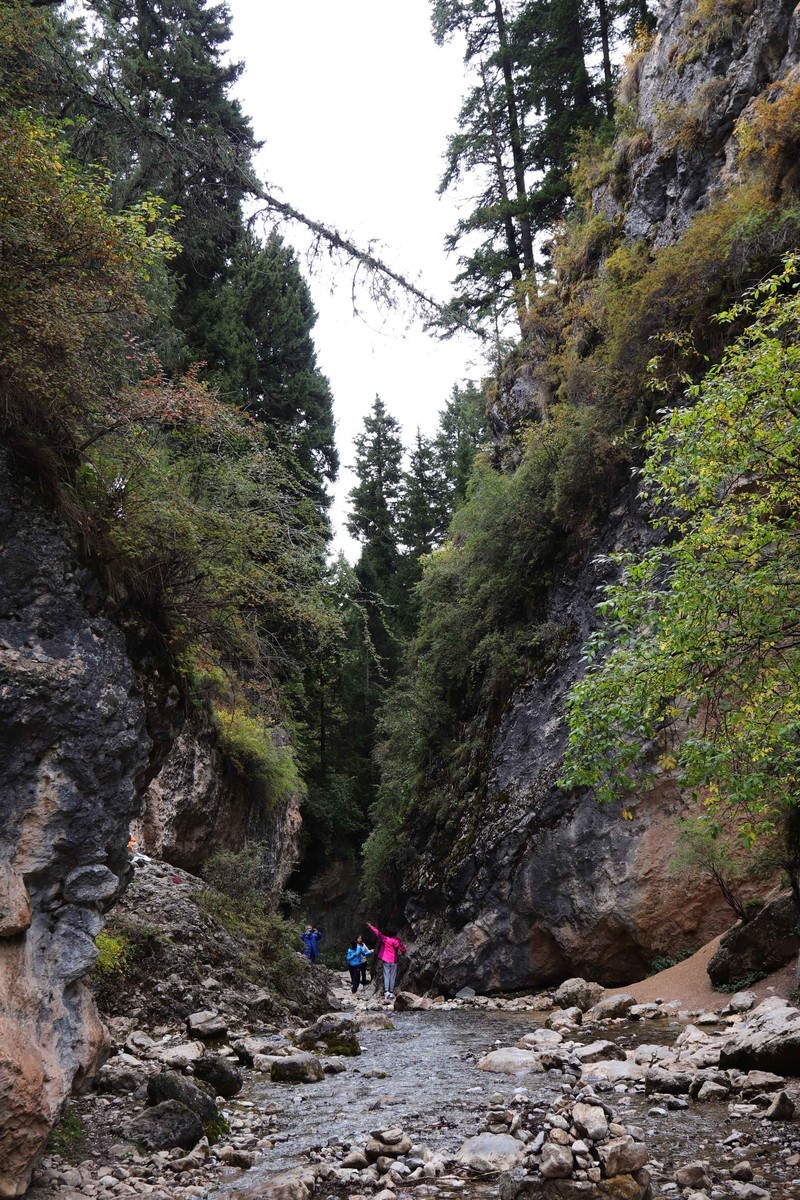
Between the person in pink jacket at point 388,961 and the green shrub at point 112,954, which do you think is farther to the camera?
the person in pink jacket at point 388,961

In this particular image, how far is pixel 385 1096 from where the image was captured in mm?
7328

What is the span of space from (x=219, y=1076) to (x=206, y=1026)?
2027 millimetres

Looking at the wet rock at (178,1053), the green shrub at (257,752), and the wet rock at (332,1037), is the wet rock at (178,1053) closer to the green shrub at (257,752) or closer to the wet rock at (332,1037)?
the wet rock at (332,1037)

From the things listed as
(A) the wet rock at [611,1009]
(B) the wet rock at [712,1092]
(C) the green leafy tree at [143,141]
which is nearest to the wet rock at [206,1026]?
(A) the wet rock at [611,1009]

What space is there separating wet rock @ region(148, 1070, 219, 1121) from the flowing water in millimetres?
644

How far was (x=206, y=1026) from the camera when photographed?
9.23 m

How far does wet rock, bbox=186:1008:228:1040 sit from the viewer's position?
914cm

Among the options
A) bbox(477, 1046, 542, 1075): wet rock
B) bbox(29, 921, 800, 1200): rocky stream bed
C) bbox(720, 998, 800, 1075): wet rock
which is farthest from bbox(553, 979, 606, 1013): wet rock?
bbox(720, 998, 800, 1075): wet rock

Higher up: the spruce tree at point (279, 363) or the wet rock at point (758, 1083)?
the spruce tree at point (279, 363)

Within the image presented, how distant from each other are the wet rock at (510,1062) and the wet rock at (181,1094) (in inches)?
130

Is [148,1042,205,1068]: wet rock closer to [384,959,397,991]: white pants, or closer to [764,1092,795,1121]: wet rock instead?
[764,1092,795,1121]: wet rock

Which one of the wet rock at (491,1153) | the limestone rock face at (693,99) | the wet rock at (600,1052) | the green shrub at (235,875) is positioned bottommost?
the wet rock at (491,1153)

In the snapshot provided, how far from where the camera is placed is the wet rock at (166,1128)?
5.61 meters

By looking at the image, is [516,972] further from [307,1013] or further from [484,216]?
[484,216]
